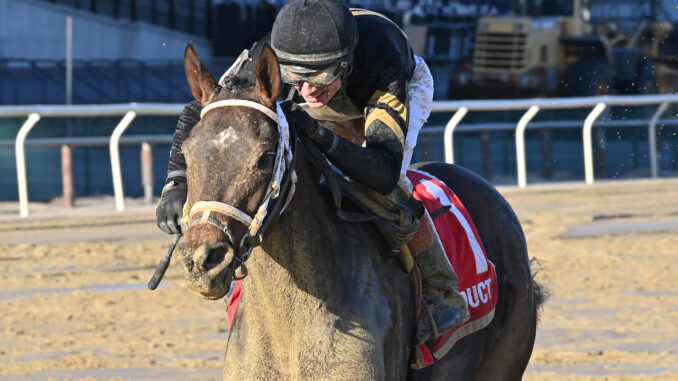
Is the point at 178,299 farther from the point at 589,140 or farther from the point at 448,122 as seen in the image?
the point at 589,140

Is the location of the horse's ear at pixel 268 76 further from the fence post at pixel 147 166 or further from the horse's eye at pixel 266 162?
the fence post at pixel 147 166

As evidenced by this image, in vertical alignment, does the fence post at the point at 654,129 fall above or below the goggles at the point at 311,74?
below

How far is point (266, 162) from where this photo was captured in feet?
11.1

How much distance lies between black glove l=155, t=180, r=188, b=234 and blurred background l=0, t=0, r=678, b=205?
891cm

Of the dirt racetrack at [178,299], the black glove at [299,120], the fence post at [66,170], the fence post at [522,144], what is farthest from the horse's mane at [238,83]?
the fence post at [522,144]

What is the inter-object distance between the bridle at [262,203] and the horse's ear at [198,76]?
3.9 inches

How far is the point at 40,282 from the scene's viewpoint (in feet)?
32.0

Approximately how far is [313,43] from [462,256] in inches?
44.5

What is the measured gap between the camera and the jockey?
376cm

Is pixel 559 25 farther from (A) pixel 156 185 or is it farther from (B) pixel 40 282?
(B) pixel 40 282

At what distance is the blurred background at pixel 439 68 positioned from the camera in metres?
13.2

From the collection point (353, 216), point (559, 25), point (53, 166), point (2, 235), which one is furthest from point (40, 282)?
point (559, 25)

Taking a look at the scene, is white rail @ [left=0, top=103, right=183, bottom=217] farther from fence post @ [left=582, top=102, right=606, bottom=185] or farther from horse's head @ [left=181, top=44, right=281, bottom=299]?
horse's head @ [left=181, top=44, right=281, bottom=299]

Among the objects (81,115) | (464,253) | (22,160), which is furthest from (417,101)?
(81,115)
